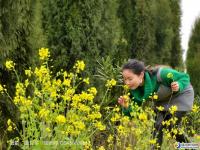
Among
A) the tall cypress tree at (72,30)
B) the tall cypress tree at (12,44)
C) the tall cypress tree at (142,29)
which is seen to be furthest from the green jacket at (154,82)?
the tall cypress tree at (142,29)

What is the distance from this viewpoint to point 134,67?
15.8ft

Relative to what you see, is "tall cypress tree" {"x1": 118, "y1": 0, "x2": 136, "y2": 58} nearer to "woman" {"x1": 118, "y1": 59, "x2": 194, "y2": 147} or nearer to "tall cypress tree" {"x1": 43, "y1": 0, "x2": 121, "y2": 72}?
"tall cypress tree" {"x1": 43, "y1": 0, "x2": 121, "y2": 72}

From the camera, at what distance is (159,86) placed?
5043 mm

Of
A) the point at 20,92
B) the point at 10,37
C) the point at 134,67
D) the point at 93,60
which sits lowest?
the point at 20,92

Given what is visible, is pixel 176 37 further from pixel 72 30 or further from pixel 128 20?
pixel 72 30

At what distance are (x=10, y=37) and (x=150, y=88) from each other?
1889mm

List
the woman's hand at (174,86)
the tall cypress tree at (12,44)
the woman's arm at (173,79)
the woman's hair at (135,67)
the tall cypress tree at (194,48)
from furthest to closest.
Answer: the tall cypress tree at (194,48), the tall cypress tree at (12,44), the woman's arm at (173,79), the woman's hair at (135,67), the woman's hand at (174,86)

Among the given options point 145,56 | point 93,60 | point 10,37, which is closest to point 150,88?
point 10,37

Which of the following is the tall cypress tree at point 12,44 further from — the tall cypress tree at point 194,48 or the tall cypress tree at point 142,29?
the tall cypress tree at point 194,48

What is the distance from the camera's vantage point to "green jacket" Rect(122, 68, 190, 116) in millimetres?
4910

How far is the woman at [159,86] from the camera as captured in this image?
4832mm

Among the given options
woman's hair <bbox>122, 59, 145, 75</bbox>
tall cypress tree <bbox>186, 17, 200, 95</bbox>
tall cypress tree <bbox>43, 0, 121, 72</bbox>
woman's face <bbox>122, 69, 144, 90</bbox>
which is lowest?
woman's face <bbox>122, 69, 144, 90</bbox>

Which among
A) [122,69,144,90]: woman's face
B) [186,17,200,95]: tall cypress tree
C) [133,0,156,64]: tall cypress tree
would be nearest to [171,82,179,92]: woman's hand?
[122,69,144,90]: woman's face

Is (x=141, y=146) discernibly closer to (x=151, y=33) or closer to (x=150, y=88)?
(x=150, y=88)
